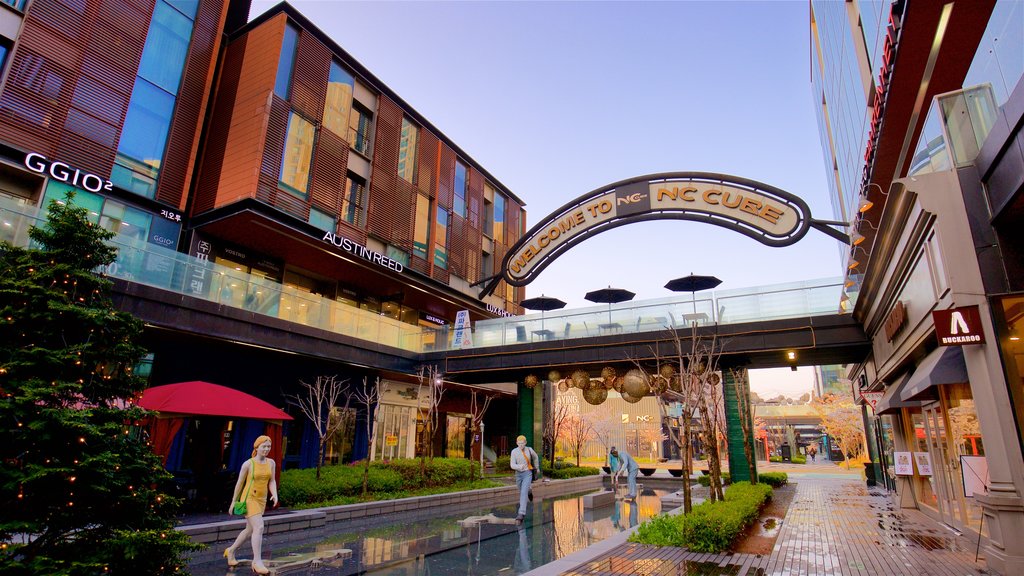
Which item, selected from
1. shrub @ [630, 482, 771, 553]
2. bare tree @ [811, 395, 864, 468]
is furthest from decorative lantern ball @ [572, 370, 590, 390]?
bare tree @ [811, 395, 864, 468]

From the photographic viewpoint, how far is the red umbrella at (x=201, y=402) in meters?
11.1

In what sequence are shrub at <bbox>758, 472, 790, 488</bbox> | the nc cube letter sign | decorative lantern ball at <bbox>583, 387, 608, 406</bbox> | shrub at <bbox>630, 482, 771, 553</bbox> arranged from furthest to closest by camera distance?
shrub at <bbox>758, 472, 790, 488</bbox> → decorative lantern ball at <bbox>583, 387, 608, 406</bbox> → shrub at <bbox>630, 482, 771, 553</bbox> → the nc cube letter sign

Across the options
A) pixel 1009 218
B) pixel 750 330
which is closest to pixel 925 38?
pixel 1009 218

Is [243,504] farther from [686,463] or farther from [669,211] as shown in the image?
[669,211]

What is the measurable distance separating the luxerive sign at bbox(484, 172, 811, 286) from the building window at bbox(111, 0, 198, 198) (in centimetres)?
1447

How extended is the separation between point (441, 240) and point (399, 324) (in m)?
10.0

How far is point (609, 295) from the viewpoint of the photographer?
21.8 meters

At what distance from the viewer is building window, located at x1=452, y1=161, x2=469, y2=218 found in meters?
33.2

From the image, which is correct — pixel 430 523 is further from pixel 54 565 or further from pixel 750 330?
pixel 750 330

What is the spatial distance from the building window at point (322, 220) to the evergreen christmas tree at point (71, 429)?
16859 mm

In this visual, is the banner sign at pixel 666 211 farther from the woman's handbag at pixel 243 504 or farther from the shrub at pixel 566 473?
the woman's handbag at pixel 243 504

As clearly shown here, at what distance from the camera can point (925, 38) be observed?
9.73 meters

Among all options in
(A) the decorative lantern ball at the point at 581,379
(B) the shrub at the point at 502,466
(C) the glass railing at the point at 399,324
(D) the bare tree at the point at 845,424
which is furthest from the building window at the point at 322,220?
(D) the bare tree at the point at 845,424

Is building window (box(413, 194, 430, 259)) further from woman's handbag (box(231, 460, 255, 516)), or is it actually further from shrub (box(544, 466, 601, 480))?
woman's handbag (box(231, 460, 255, 516))
